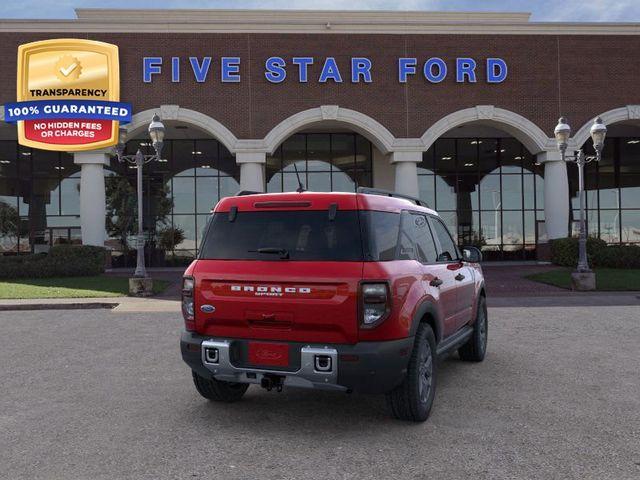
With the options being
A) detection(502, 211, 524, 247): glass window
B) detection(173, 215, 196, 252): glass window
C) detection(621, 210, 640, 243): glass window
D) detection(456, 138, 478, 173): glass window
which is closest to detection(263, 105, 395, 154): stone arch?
detection(456, 138, 478, 173): glass window

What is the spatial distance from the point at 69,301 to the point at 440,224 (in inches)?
447

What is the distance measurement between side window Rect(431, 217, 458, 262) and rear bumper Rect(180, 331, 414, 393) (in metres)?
1.65

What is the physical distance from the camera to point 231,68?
23.4 meters

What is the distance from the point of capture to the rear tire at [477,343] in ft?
22.9

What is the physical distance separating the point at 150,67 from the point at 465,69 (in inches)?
533

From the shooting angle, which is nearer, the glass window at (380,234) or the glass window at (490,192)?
the glass window at (380,234)

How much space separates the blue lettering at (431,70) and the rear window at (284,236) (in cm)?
2080

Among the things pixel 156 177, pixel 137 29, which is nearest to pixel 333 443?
pixel 137 29

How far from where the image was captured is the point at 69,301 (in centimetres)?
1430

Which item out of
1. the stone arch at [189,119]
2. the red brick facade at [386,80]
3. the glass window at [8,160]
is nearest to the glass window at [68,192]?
the glass window at [8,160]

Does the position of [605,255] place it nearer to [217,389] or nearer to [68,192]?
[217,389]

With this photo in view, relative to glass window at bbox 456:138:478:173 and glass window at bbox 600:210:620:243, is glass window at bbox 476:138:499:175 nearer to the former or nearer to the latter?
glass window at bbox 456:138:478:173

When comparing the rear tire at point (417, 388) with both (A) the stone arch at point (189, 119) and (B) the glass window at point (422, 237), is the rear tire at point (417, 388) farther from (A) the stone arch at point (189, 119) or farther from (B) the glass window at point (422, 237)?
(A) the stone arch at point (189, 119)

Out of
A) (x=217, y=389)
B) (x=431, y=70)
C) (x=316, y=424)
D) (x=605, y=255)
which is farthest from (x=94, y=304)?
(x=605, y=255)
